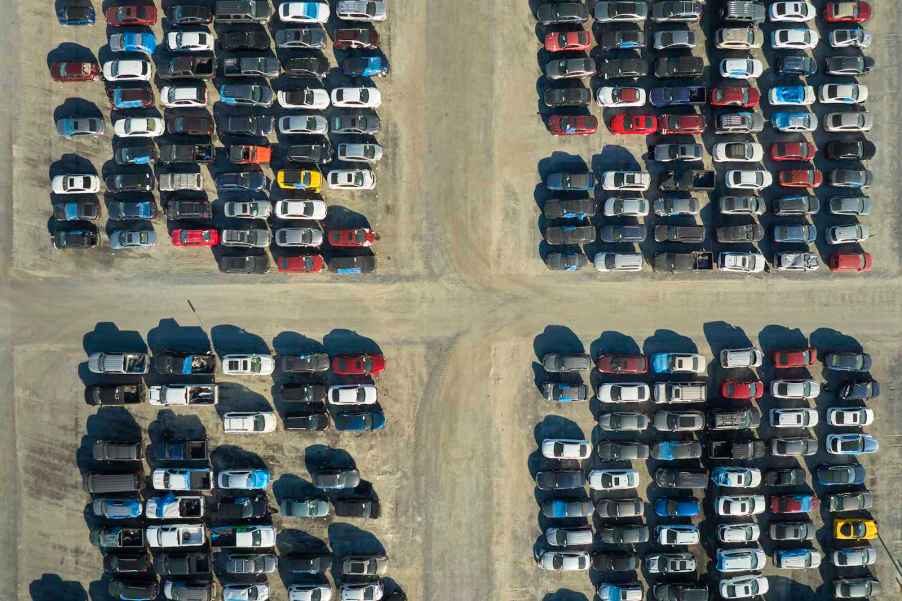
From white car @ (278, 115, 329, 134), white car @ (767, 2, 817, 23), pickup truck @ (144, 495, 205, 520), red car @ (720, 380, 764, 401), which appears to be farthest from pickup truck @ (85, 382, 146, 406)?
white car @ (767, 2, 817, 23)

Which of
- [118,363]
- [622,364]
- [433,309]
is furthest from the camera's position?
[433,309]

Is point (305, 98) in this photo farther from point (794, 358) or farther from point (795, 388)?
point (795, 388)

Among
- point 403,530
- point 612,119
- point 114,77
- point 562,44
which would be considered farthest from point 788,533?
point 114,77

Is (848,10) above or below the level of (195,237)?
above

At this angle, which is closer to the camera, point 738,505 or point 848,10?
point 738,505

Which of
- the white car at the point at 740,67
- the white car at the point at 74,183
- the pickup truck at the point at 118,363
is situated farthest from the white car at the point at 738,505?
the white car at the point at 74,183

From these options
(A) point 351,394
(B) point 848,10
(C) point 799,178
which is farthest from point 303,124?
(B) point 848,10

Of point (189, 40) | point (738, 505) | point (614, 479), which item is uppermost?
point (189, 40)
